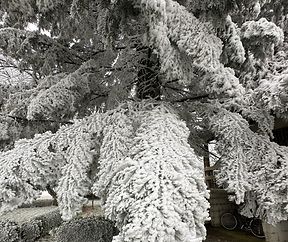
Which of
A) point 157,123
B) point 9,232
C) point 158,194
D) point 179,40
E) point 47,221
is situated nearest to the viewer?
point 158,194

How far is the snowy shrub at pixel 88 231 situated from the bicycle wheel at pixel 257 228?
10.3 feet

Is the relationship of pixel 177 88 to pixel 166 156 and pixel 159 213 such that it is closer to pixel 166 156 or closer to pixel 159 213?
pixel 166 156

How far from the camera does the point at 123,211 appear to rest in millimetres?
1956

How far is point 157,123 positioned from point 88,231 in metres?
3.57

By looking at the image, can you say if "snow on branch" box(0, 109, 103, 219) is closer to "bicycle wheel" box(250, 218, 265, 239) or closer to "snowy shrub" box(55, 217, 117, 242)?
"snowy shrub" box(55, 217, 117, 242)

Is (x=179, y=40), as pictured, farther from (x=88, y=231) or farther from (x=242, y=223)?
(x=242, y=223)

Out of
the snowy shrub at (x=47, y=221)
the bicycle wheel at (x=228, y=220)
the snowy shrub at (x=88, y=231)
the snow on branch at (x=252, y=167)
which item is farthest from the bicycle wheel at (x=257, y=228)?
the snowy shrub at (x=47, y=221)

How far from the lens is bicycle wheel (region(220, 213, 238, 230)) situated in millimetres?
7799

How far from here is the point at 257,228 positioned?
22.2 ft

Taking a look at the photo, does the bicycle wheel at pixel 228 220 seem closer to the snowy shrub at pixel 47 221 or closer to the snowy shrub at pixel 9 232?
the snowy shrub at pixel 47 221

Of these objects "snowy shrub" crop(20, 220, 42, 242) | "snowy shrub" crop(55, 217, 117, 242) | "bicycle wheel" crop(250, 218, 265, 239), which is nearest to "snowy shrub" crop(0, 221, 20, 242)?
"snowy shrub" crop(20, 220, 42, 242)

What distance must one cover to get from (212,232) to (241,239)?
109 cm

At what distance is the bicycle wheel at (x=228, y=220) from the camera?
780cm

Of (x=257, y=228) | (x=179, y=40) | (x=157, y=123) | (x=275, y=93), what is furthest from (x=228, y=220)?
(x=179, y=40)
